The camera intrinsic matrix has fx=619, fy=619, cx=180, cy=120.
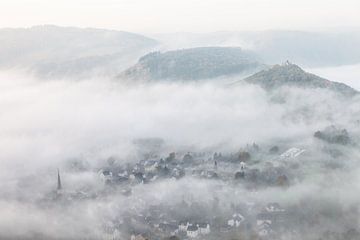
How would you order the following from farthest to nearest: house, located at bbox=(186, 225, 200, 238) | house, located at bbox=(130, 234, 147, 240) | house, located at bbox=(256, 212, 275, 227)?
house, located at bbox=(256, 212, 275, 227) < house, located at bbox=(186, 225, 200, 238) < house, located at bbox=(130, 234, 147, 240)

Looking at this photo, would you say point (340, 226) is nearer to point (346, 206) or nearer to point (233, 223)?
point (346, 206)

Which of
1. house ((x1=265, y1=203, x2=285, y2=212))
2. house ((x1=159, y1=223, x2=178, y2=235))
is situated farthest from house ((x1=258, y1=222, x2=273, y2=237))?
house ((x1=159, y1=223, x2=178, y2=235))

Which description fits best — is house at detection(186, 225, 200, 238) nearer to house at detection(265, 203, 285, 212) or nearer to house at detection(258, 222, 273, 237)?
house at detection(258, 222, 273, 237)

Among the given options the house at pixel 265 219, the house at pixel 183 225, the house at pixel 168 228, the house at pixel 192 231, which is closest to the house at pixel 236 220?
the house at pixel 265 219

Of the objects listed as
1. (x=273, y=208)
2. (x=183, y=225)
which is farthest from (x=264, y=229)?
(x=183, y=225)

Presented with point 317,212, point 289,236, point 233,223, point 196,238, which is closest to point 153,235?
point 196,238

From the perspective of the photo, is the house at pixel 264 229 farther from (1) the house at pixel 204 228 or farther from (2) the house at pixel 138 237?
(2) the house at pixel 138 237
